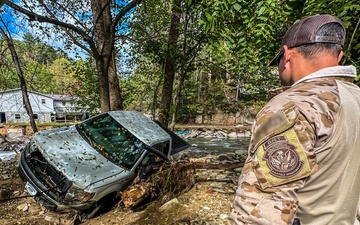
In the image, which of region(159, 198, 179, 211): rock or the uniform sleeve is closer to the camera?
the uniform sleeve

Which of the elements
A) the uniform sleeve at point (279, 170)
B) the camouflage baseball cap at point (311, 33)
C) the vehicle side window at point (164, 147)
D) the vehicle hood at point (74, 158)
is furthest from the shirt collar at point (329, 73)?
the vehicle side window at point (164, 147)

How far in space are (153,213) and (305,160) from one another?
124 inches

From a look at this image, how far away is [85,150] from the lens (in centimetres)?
406

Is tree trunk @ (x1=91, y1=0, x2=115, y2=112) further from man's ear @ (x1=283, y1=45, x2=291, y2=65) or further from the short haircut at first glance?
the short haircut

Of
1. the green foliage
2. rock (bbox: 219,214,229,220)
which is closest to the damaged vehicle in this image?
rock (bbox: 219,214,229,220)

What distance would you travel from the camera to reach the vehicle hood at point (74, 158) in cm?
339

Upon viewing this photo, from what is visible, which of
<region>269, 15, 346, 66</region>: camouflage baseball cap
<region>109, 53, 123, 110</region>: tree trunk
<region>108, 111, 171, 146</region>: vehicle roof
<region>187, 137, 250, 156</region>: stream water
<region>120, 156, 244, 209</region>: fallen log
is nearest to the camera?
<region>269, 15, 346, 66</region>: camouflage baseball cap

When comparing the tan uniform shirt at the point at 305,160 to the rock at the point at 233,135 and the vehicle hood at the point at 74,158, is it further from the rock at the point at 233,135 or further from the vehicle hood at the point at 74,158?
the rock at the point at 233,135

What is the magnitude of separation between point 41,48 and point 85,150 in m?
4.40

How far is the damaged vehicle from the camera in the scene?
3285 millimetres

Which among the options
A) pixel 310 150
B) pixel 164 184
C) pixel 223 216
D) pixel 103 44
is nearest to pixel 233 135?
pixel 103 44

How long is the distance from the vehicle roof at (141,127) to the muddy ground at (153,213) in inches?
49.8

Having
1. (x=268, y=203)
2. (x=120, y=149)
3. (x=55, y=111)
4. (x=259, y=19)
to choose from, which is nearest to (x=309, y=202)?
(x=268, y=203)

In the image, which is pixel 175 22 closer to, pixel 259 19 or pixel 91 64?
pixel 91 64
